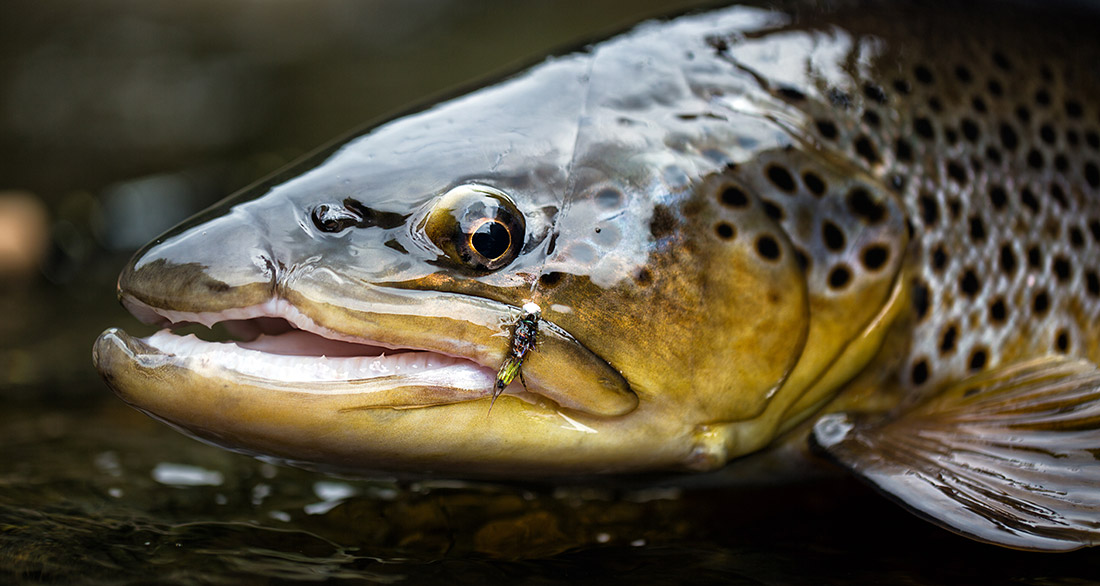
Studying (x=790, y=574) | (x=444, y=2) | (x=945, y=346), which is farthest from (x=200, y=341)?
(x=444, y=2)

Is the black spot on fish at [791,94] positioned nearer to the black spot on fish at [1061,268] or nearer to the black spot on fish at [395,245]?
the black spot on fish at [1061,268]

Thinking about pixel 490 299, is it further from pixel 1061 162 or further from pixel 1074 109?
pixel 1074 109

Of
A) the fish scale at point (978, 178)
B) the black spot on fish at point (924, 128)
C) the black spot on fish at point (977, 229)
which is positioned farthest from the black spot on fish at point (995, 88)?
the black spot on fish at point (977, 229)

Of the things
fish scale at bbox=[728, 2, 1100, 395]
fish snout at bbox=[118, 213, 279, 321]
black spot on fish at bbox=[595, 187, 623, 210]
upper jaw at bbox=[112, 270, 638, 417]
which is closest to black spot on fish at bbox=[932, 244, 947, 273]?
fish scale at bbox=[728, 2, 1100, 395]

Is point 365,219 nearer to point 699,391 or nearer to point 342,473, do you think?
point 342,473

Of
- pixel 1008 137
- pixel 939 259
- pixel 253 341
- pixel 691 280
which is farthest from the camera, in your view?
pixel 1008 137

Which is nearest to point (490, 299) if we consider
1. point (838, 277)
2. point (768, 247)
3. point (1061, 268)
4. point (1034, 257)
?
point (768, 247)

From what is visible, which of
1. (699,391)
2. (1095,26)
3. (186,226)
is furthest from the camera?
(1095,26)
